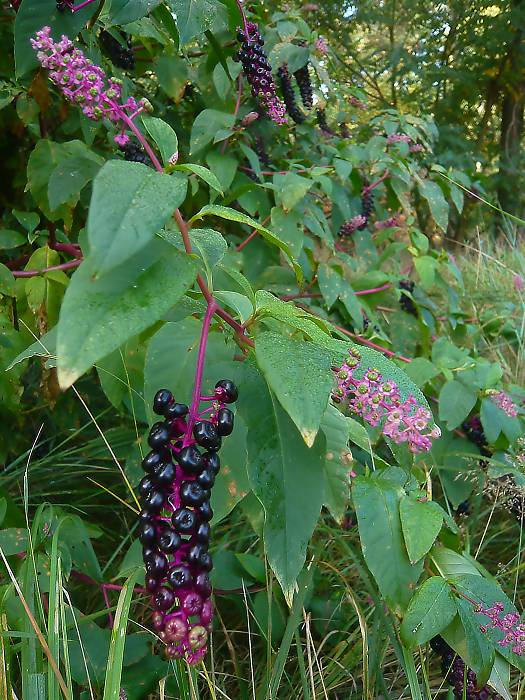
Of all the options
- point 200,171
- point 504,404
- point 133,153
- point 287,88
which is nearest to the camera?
point 200,171

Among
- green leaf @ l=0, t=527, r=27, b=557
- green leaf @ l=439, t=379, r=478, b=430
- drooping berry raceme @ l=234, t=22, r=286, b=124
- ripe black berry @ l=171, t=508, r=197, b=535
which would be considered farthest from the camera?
green leaf @ l=439, t=379, r=478, b=430

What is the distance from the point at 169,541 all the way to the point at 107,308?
0.25 metres

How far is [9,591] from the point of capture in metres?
1.01

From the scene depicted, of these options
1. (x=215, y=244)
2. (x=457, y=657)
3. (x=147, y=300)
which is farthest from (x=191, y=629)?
(x=457, y=657)

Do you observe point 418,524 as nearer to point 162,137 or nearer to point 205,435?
point 205,435

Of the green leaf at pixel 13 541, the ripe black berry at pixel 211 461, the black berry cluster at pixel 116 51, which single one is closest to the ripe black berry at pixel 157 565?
the ripe black berry at pixel 211 461

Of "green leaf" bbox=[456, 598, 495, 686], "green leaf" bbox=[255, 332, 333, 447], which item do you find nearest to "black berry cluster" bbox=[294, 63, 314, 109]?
"green leaf" bbox=[255, 332, 333, 447]

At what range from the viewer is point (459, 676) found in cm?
106

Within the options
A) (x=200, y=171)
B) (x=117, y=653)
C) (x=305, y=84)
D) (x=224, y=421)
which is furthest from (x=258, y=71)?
(x=117, y=653)

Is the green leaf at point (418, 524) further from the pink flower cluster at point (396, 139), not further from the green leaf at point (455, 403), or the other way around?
the pink flower cluster at point (396, 139)

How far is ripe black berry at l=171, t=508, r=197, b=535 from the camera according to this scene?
606 millimetres

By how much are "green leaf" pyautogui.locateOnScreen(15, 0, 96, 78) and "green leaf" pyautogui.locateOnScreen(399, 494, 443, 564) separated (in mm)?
1015

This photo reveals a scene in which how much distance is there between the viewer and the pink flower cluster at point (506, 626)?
96cm

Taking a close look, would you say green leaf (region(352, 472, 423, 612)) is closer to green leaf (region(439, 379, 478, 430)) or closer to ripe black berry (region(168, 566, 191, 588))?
ripe black berry (region(168, 566, 191, 588))
